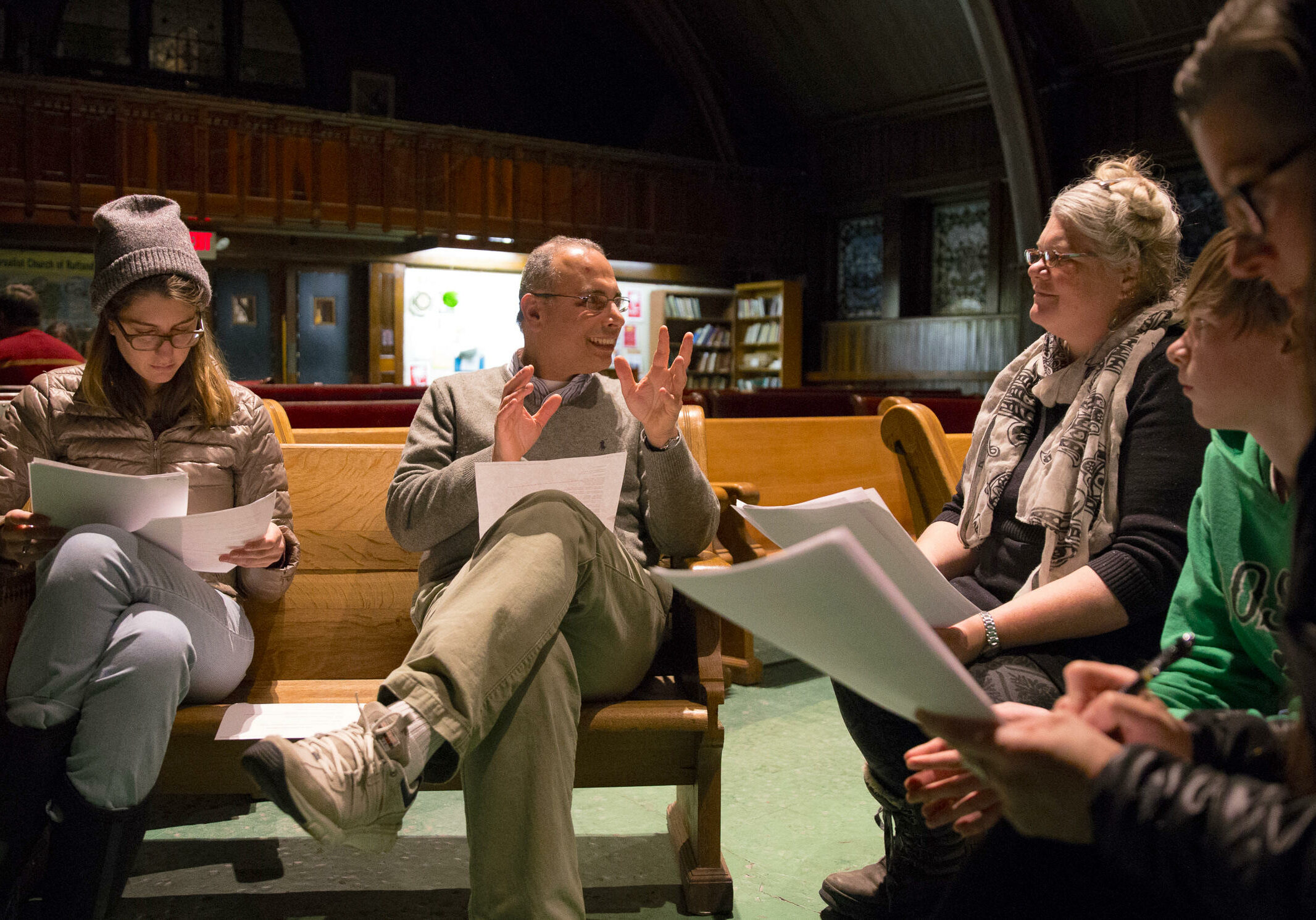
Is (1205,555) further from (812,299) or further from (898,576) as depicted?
(812,299)

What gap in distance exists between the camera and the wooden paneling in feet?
29.9

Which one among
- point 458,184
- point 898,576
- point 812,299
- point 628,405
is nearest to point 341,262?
point 458,184

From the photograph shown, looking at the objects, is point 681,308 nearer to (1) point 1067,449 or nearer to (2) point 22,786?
(1) point 1067,449

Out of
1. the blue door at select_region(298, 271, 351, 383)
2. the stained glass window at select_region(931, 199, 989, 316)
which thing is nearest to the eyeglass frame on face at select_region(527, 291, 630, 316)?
the blue door at select_region(298, 271, 351, 383)

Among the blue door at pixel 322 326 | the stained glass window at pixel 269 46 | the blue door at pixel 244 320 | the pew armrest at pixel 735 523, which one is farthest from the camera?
the stained glass window at pixel 269 46

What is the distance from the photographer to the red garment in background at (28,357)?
449cm

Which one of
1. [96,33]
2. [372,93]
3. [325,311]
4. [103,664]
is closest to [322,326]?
[325,311]

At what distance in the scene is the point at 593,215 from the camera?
37.9ft

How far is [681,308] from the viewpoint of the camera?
12.6 m

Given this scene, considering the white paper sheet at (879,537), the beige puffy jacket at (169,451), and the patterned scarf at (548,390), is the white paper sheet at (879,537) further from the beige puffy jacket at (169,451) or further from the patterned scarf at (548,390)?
the beige puffy jacket at (169,451)

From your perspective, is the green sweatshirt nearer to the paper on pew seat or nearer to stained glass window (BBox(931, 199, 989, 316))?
the paper on pew seat

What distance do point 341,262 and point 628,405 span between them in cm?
988

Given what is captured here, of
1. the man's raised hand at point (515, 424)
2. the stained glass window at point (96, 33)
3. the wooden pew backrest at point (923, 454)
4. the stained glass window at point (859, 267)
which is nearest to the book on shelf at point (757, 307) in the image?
the stained glass window at point (859, 267)

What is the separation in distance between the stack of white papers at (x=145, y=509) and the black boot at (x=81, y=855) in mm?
393
